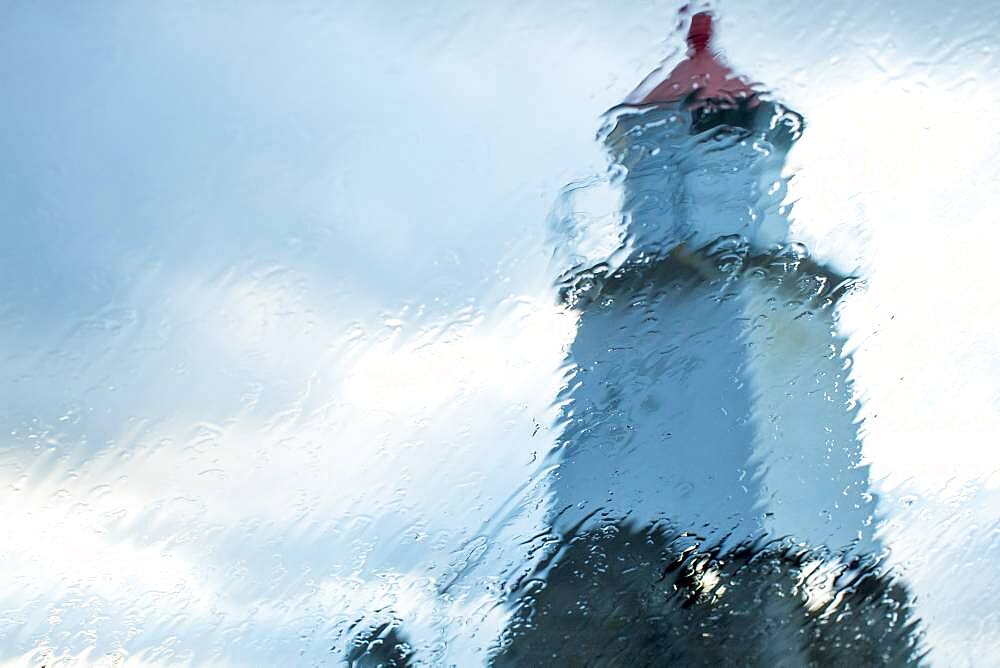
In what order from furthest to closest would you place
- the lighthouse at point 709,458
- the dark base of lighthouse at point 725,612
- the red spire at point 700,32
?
1. the dark base of lighthouse at point 725,612
2. the lighthouse at point 709,458
3. the red spire at point 700,32

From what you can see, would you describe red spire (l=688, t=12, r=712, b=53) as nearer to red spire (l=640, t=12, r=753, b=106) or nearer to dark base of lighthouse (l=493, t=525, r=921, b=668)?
red spire (l=640, t=12, r=753, b=106)

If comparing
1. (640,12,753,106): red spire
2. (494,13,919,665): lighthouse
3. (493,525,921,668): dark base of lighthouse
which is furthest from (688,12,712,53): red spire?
(493,525,921,668): dark base of lighthouse

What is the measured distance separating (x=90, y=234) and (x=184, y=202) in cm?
13

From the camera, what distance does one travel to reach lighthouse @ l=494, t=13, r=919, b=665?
5.77 feet

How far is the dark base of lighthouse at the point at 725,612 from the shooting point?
96.0 inches

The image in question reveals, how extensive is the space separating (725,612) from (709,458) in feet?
1.63

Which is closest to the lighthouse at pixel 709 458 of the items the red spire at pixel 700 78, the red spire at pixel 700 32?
the red spire at pixel 700 78

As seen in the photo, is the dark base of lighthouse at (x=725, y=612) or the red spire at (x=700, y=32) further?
the dark base of lighthouse at (x=725, y=612)

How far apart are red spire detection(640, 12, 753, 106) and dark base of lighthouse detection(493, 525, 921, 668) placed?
1358 millimetres

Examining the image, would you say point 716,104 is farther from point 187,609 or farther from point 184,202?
point 187,609

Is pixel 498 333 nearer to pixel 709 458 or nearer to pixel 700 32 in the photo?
pixel 700 32

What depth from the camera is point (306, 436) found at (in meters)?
1.68

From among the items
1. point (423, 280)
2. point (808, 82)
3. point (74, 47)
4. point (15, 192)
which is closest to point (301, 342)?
point (423, 280)

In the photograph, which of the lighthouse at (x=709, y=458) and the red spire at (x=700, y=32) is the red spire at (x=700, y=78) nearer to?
Answer: the red spire at (x=700, y=32)
